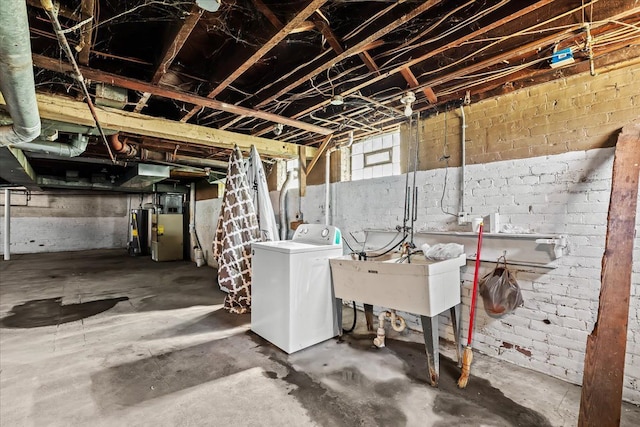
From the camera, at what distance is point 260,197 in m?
3.94

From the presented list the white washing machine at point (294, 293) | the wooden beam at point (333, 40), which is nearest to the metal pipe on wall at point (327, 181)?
the white washing machine at point (294, 293)

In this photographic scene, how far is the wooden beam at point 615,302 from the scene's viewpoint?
160 centimetres

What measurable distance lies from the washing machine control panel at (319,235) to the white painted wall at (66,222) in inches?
414

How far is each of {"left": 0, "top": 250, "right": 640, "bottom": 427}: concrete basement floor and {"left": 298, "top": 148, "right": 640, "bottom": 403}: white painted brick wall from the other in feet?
0.61

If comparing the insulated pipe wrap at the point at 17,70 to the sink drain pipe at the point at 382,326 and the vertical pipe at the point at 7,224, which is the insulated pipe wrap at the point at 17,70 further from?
the vertical pipe at the point at 7,224

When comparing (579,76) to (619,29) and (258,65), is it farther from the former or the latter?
(258,65)

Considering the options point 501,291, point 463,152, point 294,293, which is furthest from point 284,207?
point 501,291

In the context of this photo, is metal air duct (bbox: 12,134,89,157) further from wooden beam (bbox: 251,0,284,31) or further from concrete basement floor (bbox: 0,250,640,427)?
wooden beam (bbox: 251,0,284,31)

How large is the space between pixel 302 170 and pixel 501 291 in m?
3.17

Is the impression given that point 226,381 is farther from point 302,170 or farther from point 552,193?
point 302,170

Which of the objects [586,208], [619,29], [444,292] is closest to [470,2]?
[619,29]

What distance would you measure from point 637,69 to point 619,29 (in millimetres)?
337

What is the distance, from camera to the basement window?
363 centimetres

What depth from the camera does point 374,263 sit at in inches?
92.7
